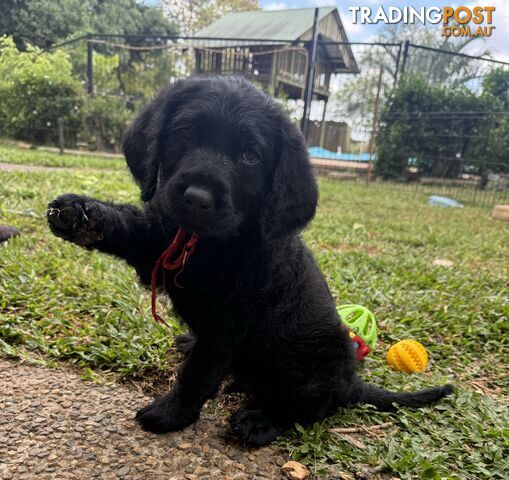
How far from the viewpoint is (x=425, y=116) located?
13695 mm

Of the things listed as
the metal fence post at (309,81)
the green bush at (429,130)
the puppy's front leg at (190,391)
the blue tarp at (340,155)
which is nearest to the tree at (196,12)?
the blue tarp at (340,155)

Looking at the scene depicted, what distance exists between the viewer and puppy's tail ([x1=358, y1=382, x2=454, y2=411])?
217 centimetres

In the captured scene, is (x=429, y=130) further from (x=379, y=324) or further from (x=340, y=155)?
(x=379, y=324)

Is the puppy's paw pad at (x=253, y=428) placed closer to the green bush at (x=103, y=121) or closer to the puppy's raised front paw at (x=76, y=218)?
the puppy's raised front paw at (x=76, y=218)

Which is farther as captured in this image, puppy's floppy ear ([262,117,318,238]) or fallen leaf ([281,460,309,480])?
puppy's floppy ear ([262,117,318,238])

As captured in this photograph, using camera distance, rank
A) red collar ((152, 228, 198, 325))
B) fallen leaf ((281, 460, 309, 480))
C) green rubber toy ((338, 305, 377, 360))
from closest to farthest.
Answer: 1. fallen leaf ((281, 460, 309, 480))
2. red collar ((152, 228, 198, 325))
3. green rubber toy ((338, 305, 377, 360))

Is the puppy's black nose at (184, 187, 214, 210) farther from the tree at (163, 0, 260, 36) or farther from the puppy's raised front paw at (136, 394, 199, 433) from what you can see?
the tree at (163, 0, 260, 36)

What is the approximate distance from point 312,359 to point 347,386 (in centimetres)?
21

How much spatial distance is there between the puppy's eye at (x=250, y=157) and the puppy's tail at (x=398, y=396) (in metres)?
1.16

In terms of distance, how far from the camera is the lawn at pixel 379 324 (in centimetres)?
191

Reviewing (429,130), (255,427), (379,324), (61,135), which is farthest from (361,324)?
(61,135)

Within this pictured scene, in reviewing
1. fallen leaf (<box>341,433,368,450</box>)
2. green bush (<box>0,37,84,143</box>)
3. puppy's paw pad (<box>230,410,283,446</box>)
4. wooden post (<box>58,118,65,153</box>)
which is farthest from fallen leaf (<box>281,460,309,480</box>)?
green bush (<box>0,37,84,143</box>)

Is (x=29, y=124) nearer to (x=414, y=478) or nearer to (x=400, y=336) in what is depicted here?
(x=400, y=336)

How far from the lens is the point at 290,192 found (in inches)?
76.4
